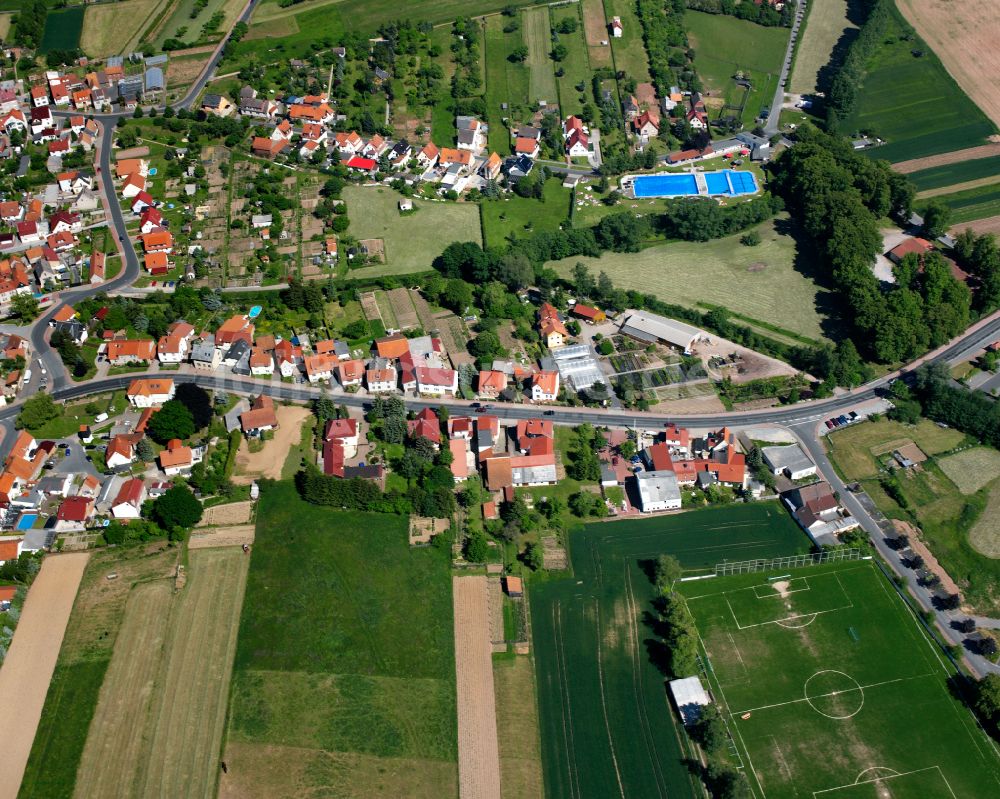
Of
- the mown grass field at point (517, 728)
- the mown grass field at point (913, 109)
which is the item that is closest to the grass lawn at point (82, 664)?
the mown grass field at point (517, 728)

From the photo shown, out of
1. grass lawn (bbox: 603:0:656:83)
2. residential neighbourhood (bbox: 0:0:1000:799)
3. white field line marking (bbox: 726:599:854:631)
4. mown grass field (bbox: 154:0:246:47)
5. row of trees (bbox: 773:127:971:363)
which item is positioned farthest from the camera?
mown grass field (bbox: 154:0:246:47)

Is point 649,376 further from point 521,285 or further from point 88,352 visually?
point 88,352

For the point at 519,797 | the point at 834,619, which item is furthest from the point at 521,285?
the point at 519,797

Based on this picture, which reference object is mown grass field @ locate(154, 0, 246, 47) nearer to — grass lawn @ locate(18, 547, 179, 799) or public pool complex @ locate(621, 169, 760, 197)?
public pool complex @ locate(621, 169, 760, 197)

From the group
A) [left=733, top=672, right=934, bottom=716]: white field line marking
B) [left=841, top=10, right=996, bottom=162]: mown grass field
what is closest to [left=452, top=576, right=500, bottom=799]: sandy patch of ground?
[left=733, top=672, right=934, bottom=716]: white field line marking

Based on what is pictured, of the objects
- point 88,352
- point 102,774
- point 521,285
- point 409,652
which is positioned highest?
point 521,285

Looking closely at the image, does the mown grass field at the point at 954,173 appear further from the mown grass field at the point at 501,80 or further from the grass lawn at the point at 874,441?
the mown grass field at the point at 501,80

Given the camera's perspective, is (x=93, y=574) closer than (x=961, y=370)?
Yes
